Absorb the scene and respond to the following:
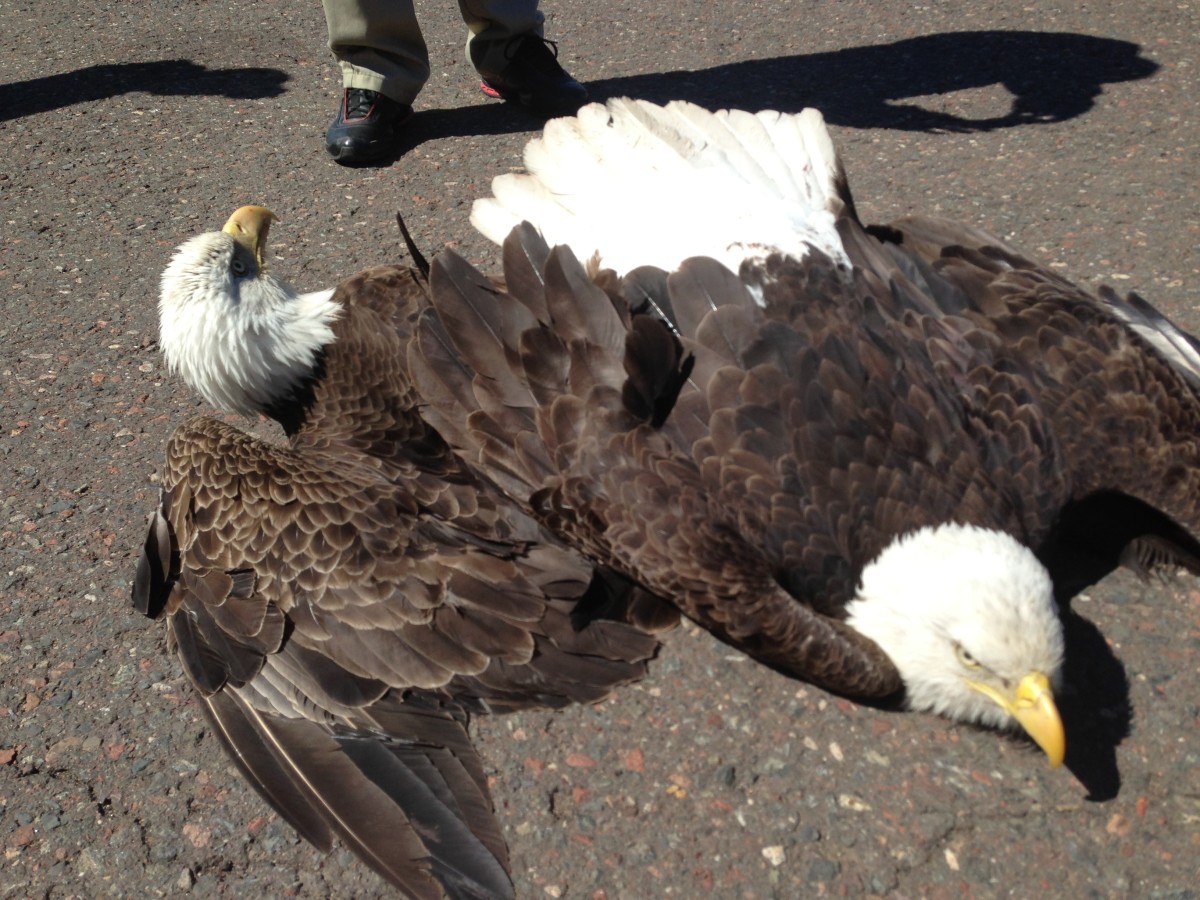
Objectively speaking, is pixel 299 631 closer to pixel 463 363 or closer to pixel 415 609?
pixel 415 609

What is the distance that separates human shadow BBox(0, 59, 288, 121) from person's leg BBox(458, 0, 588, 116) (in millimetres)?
1249

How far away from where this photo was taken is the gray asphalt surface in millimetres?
2484

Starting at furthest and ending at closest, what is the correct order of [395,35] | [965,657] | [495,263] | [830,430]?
[395,35], [495,263], [830,430], [965,657]

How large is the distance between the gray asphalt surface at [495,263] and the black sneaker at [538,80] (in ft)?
0.60

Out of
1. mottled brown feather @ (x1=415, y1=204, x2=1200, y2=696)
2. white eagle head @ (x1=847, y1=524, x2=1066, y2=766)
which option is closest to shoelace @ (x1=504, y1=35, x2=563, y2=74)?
mottled brown feather @ (x1=415, y1=204, x2=1200, y2=696)

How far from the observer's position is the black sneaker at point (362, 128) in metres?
5.28

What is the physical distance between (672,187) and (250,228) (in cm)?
133

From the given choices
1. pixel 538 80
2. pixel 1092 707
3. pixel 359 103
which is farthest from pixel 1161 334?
pixel 359 103

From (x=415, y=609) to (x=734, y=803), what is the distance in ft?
2.91

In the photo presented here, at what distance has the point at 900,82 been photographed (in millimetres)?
5777

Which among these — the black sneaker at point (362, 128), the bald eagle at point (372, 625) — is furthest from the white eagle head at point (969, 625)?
the black sneaker at point (362, 128)

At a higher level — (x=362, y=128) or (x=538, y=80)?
(x=538, y=80)

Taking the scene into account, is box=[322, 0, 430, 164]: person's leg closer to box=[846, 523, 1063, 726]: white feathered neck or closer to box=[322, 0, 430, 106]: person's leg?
box=[322, 0, 430, 106]: person's leg

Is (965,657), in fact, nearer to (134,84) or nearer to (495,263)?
(495,263)
